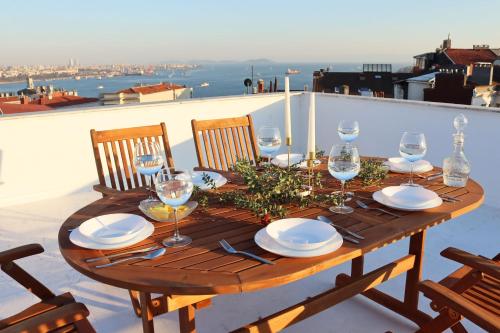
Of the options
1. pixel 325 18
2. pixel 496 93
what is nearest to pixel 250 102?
pixel 496 93

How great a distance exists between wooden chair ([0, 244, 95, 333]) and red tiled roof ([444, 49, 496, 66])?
2991 centimetres

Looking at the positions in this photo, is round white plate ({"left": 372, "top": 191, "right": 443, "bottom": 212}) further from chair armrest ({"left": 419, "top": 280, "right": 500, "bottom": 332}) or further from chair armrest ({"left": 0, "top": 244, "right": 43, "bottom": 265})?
chair armrest ({"left": 0, "top": 244, "right": 43, "bottom": 265})

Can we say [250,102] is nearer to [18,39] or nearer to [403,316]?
[403,316]

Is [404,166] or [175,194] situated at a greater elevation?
[175,194]

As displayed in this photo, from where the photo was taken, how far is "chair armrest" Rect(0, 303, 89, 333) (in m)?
0.96

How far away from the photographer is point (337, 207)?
1.52m

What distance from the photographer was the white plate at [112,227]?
3.97 ft

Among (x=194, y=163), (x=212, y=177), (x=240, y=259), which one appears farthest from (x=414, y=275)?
(x=194, y=163)

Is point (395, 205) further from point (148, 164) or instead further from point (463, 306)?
point (148, 164)

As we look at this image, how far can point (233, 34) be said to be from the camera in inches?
902

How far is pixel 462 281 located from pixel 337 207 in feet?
1.77

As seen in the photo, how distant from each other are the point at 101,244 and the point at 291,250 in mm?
578

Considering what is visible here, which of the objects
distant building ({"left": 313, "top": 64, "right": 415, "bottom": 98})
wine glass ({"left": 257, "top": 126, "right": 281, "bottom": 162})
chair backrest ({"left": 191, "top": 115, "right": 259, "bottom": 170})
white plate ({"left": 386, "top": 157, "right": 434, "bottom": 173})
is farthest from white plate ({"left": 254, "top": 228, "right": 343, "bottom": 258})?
distant building ({"left": 313, "top": 64, "right": 415, "bottom": 98})

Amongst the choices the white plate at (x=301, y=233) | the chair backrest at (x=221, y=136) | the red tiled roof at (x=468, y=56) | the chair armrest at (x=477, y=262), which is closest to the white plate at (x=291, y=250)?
the white plate at (x=301, y=233)
